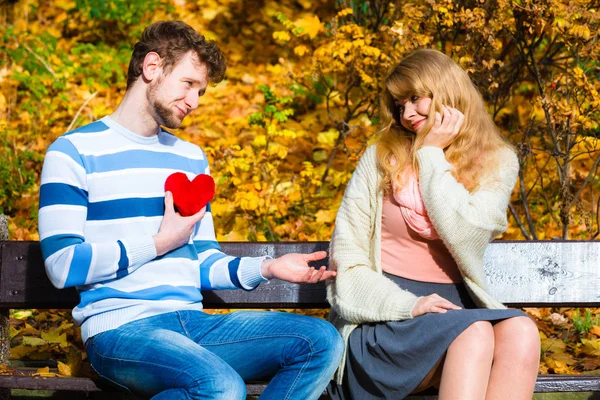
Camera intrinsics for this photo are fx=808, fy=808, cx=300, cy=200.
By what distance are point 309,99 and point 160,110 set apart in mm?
3777

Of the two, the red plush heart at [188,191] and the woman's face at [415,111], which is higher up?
the woman's face at [415,111]

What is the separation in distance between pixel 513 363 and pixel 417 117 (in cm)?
101

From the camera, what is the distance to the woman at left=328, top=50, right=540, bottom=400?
2.59 m

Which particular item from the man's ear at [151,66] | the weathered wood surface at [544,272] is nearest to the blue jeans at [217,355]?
the man's ear at [151,66]

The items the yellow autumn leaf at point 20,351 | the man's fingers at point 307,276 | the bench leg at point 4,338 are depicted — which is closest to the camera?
the man's fingers at point 307,276

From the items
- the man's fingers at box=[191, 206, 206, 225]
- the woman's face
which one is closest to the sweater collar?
the man's fingers at box=[191, 206, 206, 225]

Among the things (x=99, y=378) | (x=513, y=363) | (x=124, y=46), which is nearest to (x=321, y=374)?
(x=513, y=363)

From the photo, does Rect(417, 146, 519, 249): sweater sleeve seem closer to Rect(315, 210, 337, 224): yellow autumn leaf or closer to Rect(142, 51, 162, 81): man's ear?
Rect(142, 51, 162, 81): man's ear

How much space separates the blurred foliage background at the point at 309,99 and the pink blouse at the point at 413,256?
3.52 feet

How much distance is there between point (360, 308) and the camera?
2859mm

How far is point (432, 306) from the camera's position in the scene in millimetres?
2717

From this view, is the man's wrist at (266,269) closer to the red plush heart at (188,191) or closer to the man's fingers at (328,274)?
the man's fingers at (328,274)

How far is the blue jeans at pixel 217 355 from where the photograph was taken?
2.41 metres

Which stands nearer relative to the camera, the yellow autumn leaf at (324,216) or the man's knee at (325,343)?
the man's knee at (325,343)
